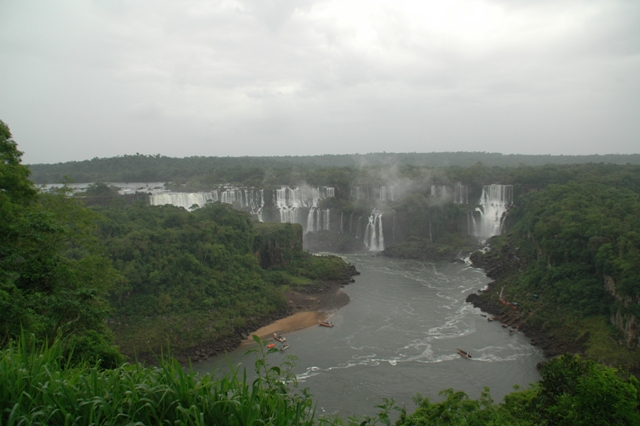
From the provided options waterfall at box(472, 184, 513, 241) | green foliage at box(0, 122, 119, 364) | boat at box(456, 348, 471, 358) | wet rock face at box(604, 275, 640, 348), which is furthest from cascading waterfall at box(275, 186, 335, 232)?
green foliage at box(0, 122, 119, 364)

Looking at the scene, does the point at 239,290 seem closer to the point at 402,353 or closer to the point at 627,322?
the point at 402,353

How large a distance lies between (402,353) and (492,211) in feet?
114

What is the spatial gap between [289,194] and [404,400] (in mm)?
39571

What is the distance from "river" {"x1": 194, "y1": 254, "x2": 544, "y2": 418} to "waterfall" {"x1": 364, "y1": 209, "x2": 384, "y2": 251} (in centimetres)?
1723

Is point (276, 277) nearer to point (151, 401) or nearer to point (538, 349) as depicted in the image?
point (538, 349)

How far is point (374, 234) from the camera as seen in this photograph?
167 feet

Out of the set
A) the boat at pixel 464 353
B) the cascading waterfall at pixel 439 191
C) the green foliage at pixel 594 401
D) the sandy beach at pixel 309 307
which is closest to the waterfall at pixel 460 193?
the cascading waterfall at pixel 439 191

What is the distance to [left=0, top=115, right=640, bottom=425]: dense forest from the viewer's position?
4.57 meters

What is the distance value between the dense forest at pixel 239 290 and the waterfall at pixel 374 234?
1.88m

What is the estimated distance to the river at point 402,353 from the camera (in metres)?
18.8

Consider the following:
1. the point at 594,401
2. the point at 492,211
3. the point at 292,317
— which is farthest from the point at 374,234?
the point at 594,401

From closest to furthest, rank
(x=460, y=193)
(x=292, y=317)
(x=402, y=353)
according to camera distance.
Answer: (x=402, y=353) < (x=292, y=317) < (x=460, y=193)

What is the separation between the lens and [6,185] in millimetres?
11641

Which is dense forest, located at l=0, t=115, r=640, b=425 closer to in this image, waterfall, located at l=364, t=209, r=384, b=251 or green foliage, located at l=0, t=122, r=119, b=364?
green foliage, located at l=0, t=122, r=119, b=364
